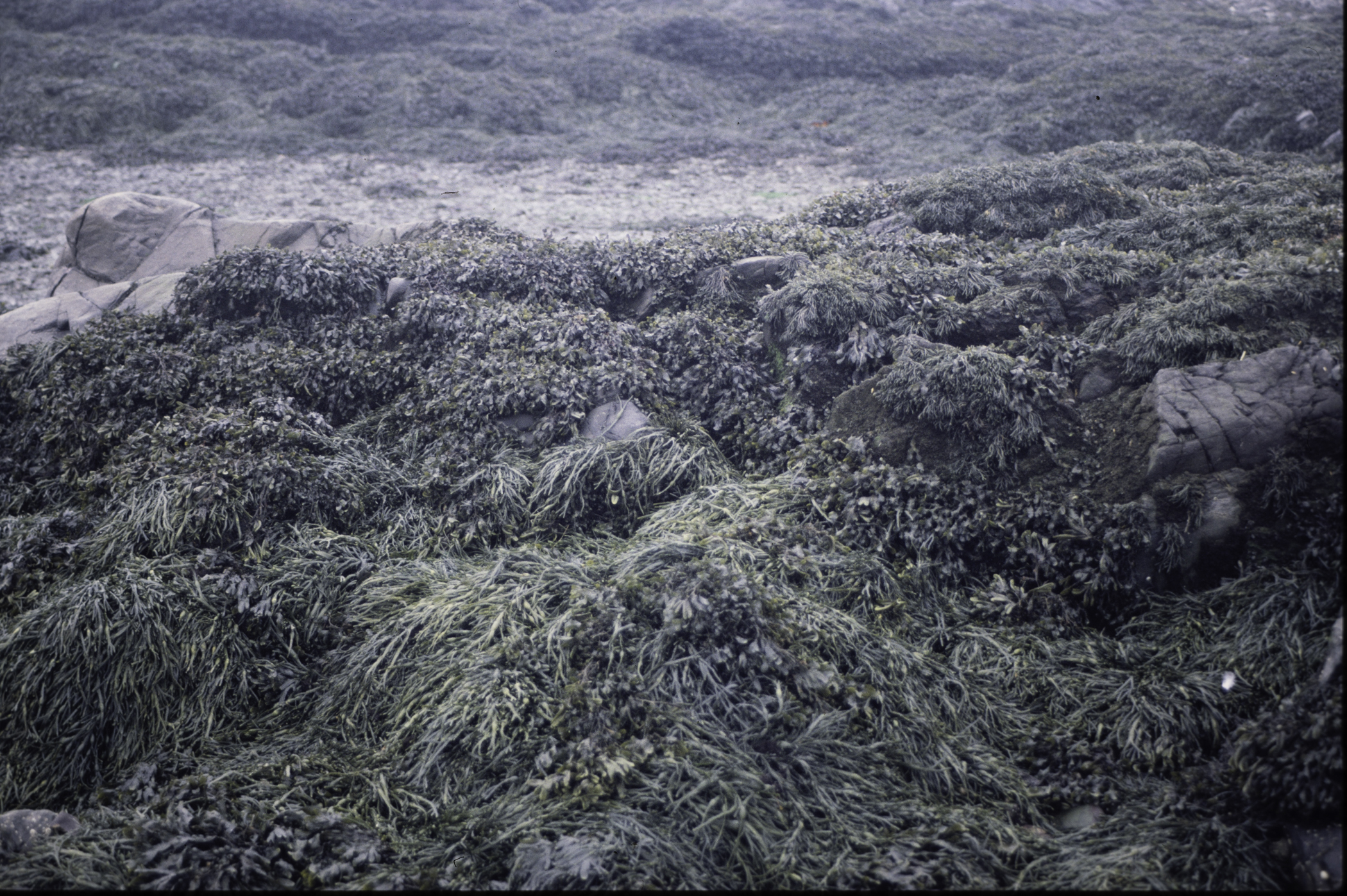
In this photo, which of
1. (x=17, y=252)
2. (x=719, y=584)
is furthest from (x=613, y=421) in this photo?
(x=17, y=252)

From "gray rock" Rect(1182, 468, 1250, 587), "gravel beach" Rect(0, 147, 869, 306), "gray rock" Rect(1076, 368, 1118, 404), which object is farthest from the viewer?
"gravel beach" Rect(0, 147, 869, 306)

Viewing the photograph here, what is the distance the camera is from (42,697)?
378 centimetres

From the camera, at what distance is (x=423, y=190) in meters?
13.5

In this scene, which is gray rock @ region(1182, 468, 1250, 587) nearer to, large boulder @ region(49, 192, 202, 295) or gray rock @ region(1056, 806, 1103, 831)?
gray rock @ region(1056, 806, 1103, 831)

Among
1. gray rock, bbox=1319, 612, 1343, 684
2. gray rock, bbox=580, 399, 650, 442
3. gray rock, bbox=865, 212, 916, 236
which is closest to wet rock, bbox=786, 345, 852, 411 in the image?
gray rock, bbox=580, 399, 650, 442

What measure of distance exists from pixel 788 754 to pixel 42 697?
12.7ft

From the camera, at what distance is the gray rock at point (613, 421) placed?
5559 mm

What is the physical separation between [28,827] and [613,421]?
3.91 metres

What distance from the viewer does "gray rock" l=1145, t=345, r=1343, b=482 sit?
12.6 ft

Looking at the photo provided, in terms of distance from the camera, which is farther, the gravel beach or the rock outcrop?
the gravel beach

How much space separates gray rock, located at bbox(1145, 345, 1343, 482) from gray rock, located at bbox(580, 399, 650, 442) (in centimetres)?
338

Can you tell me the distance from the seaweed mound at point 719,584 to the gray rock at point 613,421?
0.07 m

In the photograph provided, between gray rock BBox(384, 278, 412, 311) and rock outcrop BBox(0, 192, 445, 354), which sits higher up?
rock outcrop BBox(0, 192, 445, 354)

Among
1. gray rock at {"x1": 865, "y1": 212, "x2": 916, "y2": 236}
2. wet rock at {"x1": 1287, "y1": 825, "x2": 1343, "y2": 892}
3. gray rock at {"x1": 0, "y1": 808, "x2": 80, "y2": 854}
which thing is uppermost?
gray rock at {"x1": 865, "y1": 212, "x2": 916, "y2": 236}
